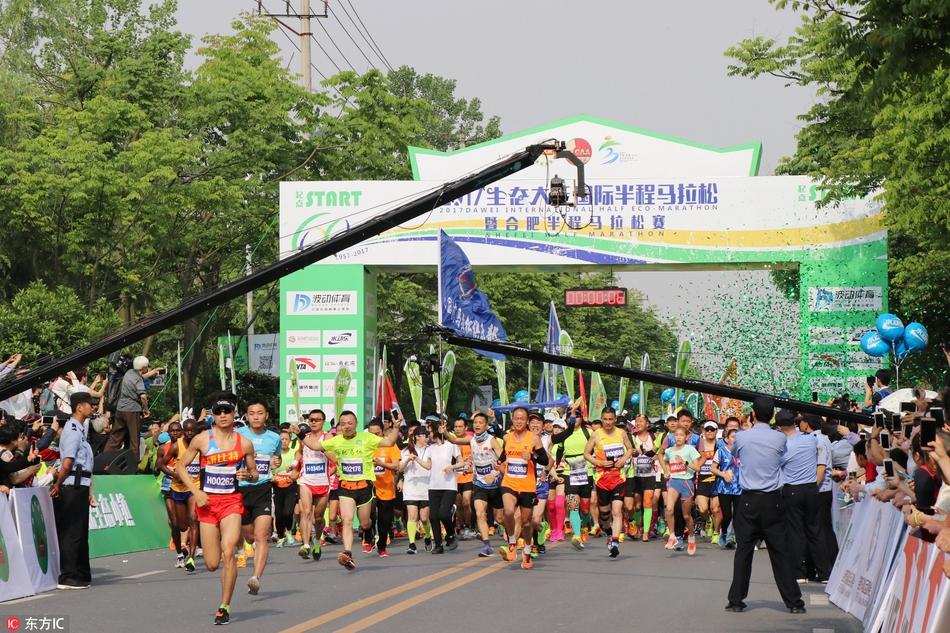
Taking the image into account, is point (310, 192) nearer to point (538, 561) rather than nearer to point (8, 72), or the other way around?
point (8, 72)

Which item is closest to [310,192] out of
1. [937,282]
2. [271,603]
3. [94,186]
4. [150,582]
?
[94,186]

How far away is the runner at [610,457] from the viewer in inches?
808

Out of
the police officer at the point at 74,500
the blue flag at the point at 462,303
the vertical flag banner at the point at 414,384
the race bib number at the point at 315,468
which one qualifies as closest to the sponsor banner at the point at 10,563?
the police officer at the point at 74,500

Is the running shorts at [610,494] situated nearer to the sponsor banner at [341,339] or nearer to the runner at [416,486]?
the runner at [416,486]

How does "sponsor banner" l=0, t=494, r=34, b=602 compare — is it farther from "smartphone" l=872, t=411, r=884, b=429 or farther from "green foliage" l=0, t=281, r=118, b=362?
"green foliage" l=0, t=281, r=118, b=362

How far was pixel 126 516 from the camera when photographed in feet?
69.5

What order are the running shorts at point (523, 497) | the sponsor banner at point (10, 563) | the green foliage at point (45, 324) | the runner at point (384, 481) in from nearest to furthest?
1. the sponsor banner at point (10, 563)
2. the running shorts at point (523, 497)
3. the runner at point (384, 481)
4. the green foliage at point (45, 324)

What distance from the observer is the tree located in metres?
A: 9.80

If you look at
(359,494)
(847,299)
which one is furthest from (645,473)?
(847,299)

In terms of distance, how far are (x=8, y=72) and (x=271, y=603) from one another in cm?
2894

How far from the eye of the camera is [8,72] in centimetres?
3862

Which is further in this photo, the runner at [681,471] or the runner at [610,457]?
the runner at [681,471]

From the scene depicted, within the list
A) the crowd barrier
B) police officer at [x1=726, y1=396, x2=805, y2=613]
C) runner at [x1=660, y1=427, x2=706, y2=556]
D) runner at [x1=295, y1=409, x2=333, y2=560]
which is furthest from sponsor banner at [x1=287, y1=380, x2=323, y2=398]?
police officer at [x1=726, y1=396, x2=805, y2=613]

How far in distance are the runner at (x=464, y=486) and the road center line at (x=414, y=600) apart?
4.60m
